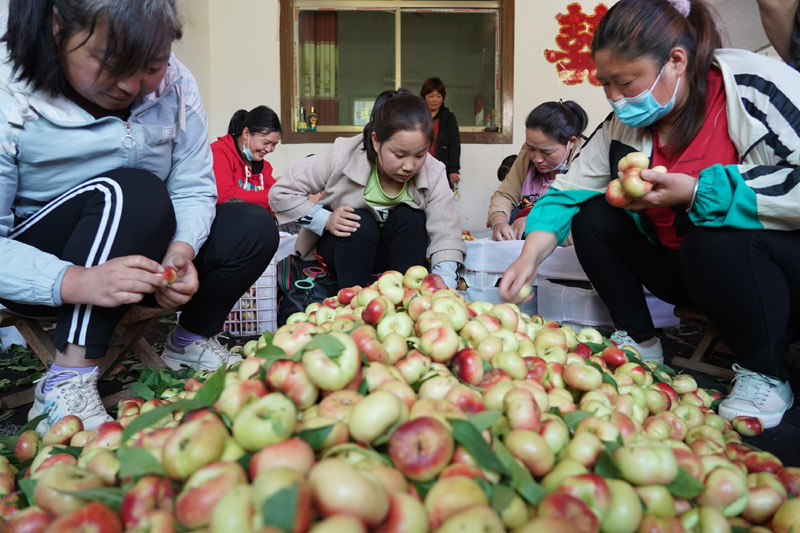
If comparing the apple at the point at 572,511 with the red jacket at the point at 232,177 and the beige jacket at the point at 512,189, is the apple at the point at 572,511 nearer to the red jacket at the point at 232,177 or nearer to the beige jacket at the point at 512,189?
the beige jacket at the point at 512,189

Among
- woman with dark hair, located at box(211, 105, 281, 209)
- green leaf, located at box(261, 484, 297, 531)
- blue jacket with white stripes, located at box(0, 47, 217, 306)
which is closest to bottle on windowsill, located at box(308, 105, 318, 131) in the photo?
woman with dark hair, located at box(211, 105, 281, 209)

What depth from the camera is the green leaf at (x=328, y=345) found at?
942mm

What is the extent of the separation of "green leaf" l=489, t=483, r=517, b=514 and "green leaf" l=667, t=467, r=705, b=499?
289mm

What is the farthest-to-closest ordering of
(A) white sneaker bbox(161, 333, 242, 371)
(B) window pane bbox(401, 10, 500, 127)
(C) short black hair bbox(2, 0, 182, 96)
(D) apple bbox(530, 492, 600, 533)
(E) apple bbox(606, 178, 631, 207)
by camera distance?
(B) window pane bbox(401, 10, 500, 127), (A) white sneaker bbox(161, 333, 242, 371), (E) apple bbox(606, 178, 631, 207), (C) short black hair bbox(2, 0, 182, 96), (D) apple bbox(530, 492, 600, 533)

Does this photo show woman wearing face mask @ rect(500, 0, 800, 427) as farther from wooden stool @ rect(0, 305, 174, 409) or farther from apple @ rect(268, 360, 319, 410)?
wooden stool @ rect(0, 305, 174, 409)

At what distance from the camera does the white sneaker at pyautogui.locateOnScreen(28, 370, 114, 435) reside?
4.52 feet

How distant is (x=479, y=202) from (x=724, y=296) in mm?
4695

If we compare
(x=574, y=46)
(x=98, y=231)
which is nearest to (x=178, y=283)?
(x=98, y=231)

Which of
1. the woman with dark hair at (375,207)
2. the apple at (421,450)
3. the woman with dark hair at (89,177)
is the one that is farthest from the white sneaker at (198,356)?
the apple at (421,450)

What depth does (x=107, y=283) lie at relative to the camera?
4.41ft

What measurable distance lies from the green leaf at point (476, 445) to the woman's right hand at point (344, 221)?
1905 millimetres

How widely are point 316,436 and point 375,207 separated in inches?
82.6

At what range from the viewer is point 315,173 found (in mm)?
2916

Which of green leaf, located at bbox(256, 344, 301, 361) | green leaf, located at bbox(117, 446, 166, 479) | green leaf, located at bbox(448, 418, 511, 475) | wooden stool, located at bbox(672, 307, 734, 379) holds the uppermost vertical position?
green leaf, located at bbox(256, 344, 301, 361)
